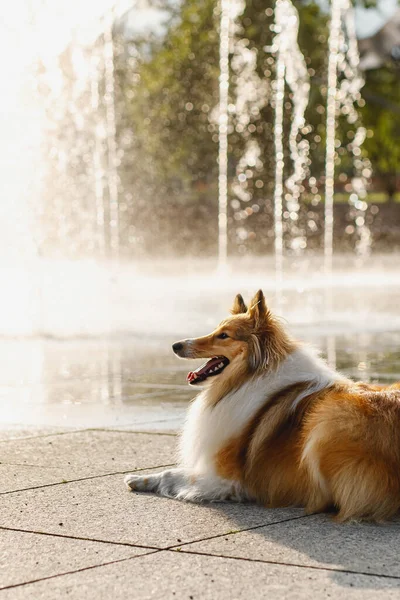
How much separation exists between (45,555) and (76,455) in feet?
6.92

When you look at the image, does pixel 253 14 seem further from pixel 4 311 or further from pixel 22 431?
pixel 22 431

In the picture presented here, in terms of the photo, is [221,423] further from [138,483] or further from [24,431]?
[24,431]

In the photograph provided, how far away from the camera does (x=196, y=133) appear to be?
4019 centimetres

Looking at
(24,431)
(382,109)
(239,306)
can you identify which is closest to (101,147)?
(382,109)

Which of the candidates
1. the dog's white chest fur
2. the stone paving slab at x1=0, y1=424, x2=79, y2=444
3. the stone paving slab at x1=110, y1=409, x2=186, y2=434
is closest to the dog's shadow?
the dog's white chest fur

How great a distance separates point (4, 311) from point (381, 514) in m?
12.5

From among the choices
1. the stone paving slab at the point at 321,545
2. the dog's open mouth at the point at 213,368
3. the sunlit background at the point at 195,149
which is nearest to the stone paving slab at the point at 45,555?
the stone paving slab at the point at 321,545

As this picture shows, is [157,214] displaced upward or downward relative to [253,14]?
downward

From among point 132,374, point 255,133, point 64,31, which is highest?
point 64,31

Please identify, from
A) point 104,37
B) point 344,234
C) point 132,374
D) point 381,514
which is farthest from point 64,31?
point 381,514

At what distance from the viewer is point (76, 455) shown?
6770mm

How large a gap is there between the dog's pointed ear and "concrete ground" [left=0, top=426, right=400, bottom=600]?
97 centimetres

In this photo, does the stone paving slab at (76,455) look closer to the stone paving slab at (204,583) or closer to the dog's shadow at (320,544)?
the dog's shadow at (320,544)

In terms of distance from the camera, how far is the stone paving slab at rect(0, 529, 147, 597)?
4.43 meters
